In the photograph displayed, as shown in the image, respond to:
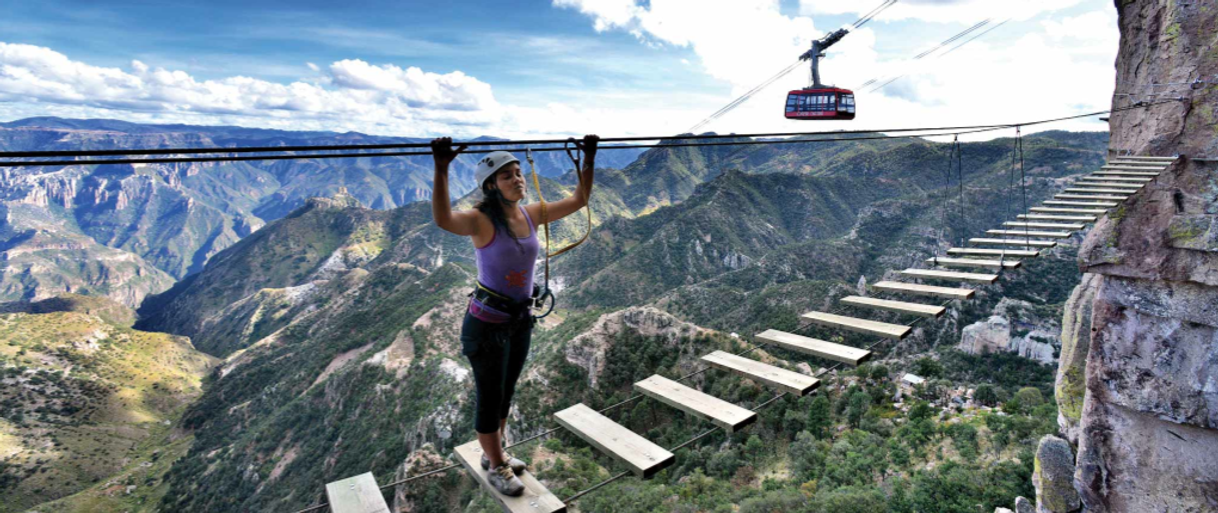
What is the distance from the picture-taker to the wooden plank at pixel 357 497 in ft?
13.6

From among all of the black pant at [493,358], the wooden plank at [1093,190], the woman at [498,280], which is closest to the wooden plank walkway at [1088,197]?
the wooden plank at [1093,190]

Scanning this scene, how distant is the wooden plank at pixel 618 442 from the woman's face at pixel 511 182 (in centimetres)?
212

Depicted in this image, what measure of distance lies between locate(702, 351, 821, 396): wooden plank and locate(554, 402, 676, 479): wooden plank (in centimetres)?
156

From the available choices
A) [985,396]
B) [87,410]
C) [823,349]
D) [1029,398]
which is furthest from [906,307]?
[87,410]

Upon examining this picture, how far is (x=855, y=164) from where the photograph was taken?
174 metres

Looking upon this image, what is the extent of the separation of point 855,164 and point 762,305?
127598 mm

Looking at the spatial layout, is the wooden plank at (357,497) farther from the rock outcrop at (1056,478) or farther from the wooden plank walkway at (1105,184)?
the rock outcrop at (1056,478)

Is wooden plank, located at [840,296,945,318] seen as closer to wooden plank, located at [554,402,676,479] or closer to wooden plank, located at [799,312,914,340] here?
wooden plank, located at [799,312,914,340]

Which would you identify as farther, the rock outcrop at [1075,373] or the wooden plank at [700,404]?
the rock outcrop at [1075,373]

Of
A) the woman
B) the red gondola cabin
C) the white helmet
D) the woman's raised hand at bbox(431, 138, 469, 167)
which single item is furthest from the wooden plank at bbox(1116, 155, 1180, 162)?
the red gondola cabin

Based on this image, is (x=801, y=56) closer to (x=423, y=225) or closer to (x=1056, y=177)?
(x=1056, y=177)

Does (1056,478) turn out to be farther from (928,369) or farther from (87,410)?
(87,410)

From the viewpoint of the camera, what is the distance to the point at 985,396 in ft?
124

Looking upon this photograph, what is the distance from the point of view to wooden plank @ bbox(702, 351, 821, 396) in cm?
559
